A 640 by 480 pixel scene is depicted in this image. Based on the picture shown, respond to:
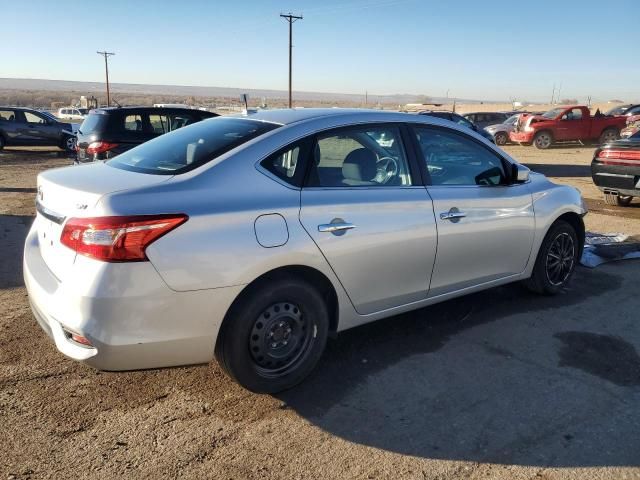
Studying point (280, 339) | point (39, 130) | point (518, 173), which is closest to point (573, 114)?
point (39, 130)

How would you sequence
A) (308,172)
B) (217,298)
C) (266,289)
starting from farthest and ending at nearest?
(308,172)
(266,289)
(217,298)

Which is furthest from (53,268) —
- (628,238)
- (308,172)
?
(628,238)

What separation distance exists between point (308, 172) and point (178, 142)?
94 centimetres

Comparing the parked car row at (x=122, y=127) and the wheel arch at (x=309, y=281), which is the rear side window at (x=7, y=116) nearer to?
the parked car row at (x=122, y=127)

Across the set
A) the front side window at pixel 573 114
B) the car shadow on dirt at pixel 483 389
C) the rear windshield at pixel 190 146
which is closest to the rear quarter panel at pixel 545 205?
the car shadow on dirt at pixel 483 389

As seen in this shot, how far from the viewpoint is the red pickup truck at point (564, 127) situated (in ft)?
77.1

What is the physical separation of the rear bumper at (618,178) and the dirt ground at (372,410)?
203 inches

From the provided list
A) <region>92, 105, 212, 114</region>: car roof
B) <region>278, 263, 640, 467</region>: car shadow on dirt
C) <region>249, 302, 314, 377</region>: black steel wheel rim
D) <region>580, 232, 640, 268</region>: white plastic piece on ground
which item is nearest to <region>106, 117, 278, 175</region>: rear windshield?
<region>249, 302, 314, 377</region>: black steel wheel rim

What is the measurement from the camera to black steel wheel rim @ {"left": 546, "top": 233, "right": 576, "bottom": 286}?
4.98 m

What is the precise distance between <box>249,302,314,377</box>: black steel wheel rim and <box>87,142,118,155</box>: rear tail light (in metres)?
7.79

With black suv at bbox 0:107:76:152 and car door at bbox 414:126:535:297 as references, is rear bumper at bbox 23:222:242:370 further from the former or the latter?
black suv at bbox 0:107:76:152

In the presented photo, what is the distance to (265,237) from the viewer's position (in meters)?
2.98

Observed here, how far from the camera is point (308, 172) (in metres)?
3.34

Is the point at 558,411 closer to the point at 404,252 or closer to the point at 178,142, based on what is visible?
the point at 404,252
